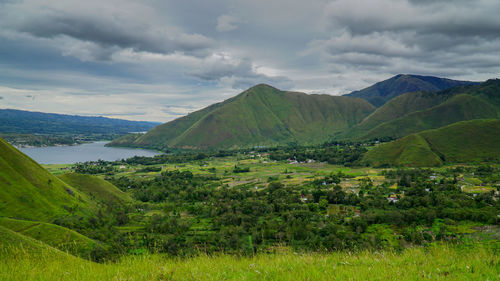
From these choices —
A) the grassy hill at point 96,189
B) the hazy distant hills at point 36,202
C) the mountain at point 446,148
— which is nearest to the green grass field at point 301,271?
the hazy distant hills at point 36,202

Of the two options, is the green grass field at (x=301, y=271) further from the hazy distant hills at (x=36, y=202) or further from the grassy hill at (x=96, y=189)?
the grassy hill at (x=96, y=189)

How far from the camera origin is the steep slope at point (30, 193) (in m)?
60.5

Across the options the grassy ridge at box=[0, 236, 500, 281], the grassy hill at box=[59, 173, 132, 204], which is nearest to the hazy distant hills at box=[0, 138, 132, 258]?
the grassy hill at box=[59, 173, 132, 204]

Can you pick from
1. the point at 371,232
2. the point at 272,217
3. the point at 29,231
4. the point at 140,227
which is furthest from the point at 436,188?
the point at 29,231

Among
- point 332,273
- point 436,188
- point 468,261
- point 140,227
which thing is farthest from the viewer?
point 436,188

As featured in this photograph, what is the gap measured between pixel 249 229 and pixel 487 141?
577ft

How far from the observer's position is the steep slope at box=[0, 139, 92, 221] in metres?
60.5

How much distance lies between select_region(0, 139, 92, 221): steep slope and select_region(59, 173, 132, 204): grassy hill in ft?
53.7

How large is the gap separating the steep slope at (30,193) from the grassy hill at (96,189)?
16.4m

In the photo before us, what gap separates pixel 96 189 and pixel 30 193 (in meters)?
34.9

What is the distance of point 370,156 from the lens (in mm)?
170375

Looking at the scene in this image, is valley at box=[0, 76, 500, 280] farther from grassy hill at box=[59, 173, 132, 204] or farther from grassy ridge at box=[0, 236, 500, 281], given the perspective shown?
grassy hill at box=[59, 173, 132, 204]

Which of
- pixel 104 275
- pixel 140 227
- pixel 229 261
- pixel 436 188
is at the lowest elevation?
pixel 140 227

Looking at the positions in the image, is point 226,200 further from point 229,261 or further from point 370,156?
point 370,156
